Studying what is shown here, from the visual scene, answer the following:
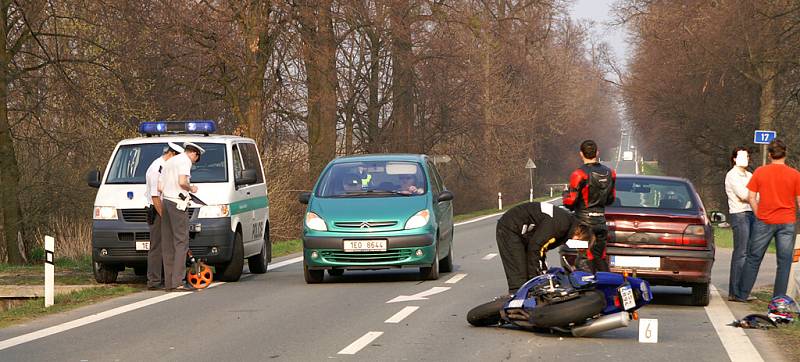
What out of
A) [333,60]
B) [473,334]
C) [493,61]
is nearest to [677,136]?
[493,61]

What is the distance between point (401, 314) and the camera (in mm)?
11969

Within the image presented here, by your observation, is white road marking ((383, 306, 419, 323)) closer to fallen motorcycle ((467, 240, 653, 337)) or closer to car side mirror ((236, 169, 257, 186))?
fallen motorcycle ((467, 240, 653, 337))

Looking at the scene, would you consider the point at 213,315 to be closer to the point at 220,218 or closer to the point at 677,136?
the point at 220,218

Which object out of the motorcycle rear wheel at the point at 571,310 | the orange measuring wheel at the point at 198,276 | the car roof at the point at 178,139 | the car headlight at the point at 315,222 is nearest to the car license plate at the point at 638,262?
the motorcycle rear wheel at the point at 571,310

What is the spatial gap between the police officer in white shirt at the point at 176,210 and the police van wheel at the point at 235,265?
4.08ft

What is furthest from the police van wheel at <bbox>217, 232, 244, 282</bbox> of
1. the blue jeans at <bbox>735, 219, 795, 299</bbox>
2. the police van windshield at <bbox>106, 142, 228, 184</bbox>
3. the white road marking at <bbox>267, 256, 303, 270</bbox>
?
the blue jeans at <bbox>735, 219, 795, 299</bbox>

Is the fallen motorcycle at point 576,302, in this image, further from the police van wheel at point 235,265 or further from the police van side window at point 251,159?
the police van side window at point 251,159

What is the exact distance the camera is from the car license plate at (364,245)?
1520cm

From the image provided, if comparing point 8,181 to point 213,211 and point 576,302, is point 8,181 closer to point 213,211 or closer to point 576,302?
point 213,211

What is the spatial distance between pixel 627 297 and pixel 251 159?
9516 millimetres

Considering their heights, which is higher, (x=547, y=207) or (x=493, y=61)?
A: (x=493, y=61)

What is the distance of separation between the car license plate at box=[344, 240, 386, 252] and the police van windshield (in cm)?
218

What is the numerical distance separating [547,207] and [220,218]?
6201 mm

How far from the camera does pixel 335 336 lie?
10328mm
